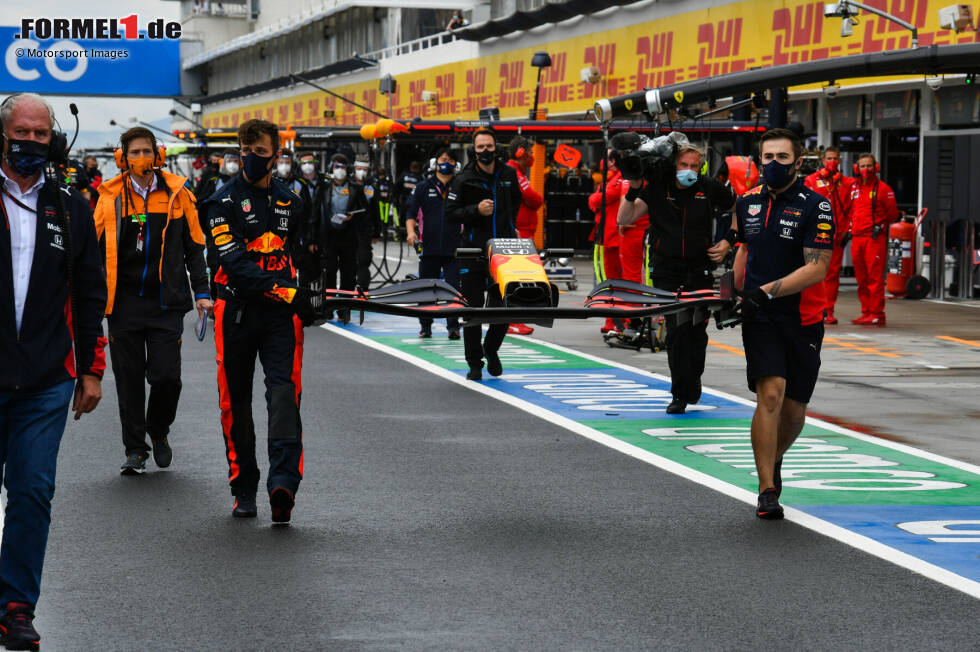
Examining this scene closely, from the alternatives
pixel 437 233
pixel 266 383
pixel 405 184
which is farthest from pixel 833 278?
pixel 405 184

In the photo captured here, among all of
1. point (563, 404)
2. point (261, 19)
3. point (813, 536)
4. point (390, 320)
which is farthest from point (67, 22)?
point (813, 536)

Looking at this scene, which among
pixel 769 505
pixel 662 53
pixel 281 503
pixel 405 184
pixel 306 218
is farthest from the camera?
pixel 405 184

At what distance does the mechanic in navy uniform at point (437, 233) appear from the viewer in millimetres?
16312

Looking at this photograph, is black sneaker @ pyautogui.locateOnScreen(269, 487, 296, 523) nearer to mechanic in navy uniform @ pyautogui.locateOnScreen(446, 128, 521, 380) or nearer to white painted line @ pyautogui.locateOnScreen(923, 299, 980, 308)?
mechanic in navy uniform @ pyautogui.locateOnScreen(446, 128, 521, 380)

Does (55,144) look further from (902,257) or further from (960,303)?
(902,257)

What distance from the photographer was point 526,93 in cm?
4016

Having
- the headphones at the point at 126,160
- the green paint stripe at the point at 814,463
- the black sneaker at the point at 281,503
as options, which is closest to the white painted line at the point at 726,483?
the green paint stripe at the point at 814,463

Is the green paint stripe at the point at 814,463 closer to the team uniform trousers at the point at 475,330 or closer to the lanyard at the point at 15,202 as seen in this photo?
the team uniform trousers at the point at 475,330

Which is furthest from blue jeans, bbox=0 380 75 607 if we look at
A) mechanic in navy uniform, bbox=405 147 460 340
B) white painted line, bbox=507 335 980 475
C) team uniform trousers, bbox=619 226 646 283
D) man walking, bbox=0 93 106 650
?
mechanic in navy uniform, bbox=405 147 460 340

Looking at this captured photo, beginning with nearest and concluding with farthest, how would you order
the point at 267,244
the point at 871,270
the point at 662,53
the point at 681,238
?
the point at 267,244 → the point at 681,238 → the point at 871,270 → the point at 662,53

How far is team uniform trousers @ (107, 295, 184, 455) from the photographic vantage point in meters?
8.80

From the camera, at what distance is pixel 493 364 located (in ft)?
43.9

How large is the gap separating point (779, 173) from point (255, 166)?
8.24 feet

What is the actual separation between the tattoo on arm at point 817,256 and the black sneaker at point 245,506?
2.90 metres
